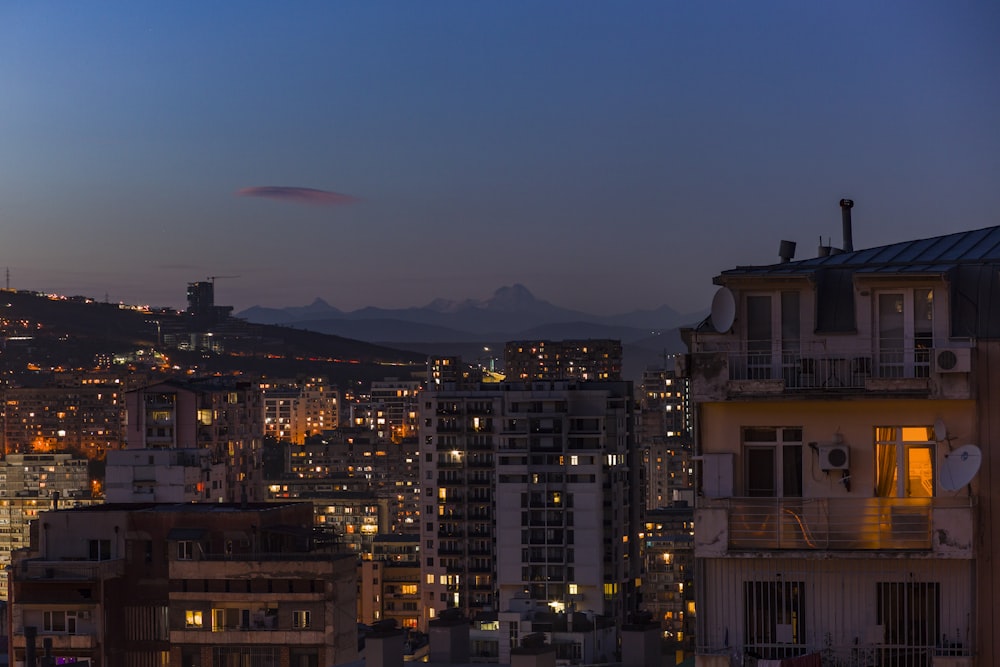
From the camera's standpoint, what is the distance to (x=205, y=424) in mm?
97688

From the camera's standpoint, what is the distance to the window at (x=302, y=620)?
121ft

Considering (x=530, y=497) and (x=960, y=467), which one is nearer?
(x=960, y=467)

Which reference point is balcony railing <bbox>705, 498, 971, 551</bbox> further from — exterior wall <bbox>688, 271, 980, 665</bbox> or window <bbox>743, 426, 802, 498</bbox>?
window <bbox>743, 426, 802, 498</bbox>

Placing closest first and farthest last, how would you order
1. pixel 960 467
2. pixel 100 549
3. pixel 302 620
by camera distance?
pixel 960 467 → pixel 302 620 → pixel 100 549

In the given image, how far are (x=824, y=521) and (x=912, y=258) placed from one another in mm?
1963

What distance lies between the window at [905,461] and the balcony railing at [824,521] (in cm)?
8

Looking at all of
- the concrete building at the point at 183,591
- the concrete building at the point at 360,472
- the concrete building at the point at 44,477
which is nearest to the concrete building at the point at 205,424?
the concrete building at the point at 360,472

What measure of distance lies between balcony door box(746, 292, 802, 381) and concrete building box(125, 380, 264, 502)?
7928 cm

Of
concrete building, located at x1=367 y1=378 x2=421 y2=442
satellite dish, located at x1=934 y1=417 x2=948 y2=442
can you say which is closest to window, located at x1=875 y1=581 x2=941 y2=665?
satellite dish, located at x1=934 y1=417 x2=948 y2=442

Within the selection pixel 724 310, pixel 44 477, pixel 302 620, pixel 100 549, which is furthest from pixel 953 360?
pixel 44 477

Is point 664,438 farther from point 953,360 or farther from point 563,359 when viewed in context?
point 953,360

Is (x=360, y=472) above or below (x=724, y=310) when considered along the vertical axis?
below

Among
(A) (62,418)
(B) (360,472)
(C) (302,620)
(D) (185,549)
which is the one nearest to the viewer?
(C) (302,620)

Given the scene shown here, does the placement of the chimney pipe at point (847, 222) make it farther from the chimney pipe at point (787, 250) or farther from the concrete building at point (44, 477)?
the concrete building at point (44, 477)
